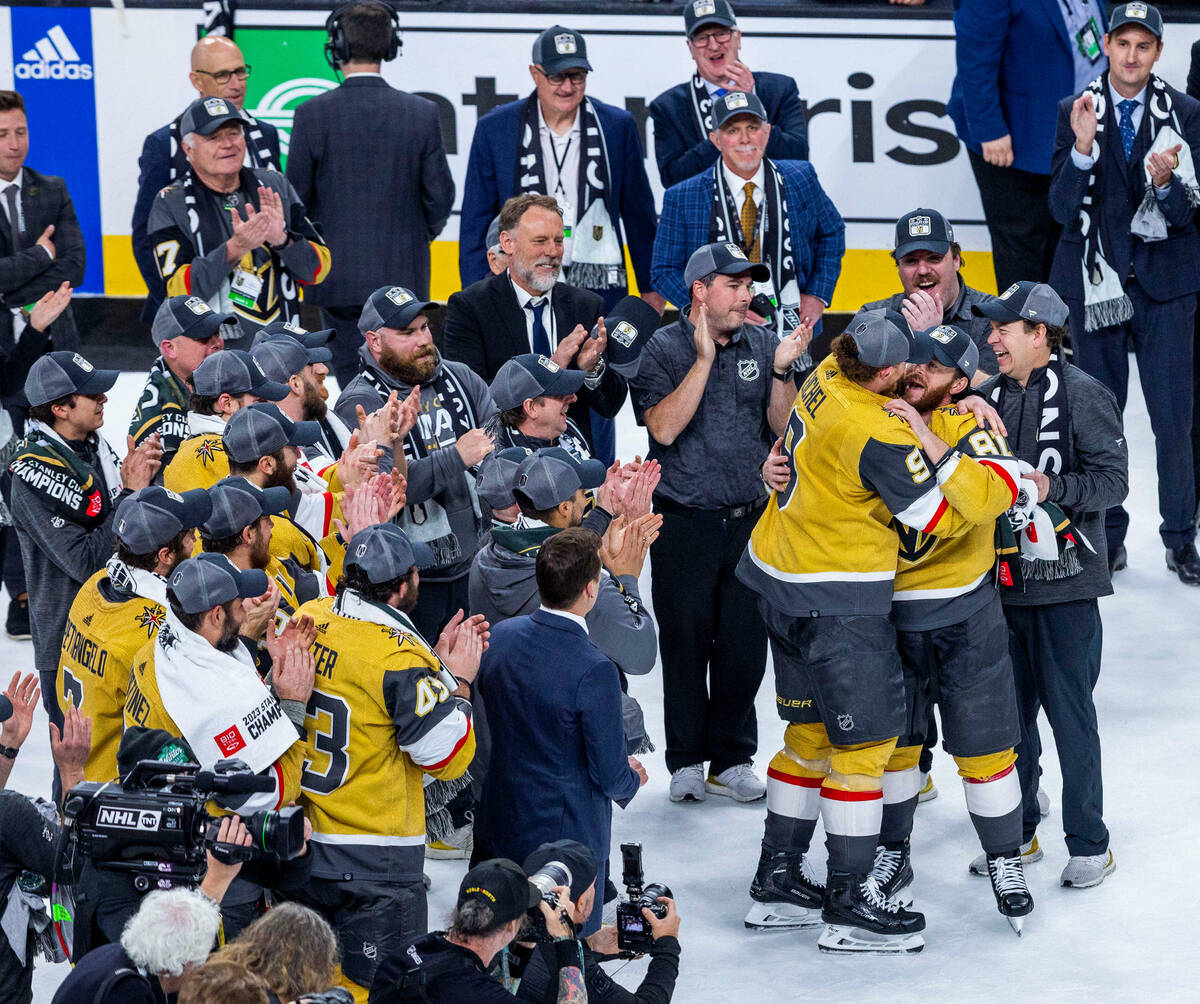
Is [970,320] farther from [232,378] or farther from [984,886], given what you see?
[232,378]

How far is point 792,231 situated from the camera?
7.58 m

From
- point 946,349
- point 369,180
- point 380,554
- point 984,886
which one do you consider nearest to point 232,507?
point 380,554

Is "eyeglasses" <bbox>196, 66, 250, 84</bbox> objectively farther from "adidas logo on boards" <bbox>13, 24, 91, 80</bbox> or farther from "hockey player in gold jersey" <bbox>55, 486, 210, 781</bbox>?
"hockey player in gold jersey" <bbox>55, 486, 210, 781</bbox>

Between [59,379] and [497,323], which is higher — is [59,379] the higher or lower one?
the lower one

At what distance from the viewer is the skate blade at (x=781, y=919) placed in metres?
5.71

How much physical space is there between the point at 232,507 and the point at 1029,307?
257cm

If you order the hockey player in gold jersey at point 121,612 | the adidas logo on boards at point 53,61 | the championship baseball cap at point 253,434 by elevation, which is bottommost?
the hockey player in gold jersey at point 121,612

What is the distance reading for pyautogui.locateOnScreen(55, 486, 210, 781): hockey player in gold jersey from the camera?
468cm

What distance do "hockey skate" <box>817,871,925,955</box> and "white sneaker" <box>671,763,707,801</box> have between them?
117cm

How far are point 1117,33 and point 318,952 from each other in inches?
236

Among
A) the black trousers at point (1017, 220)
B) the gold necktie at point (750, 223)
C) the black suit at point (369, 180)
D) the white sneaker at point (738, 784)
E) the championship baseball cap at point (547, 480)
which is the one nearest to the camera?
the championship baseball cap at point (547, 480)

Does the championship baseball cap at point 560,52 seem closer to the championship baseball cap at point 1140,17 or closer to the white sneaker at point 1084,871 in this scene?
the championship baseball cap at point 1140,17

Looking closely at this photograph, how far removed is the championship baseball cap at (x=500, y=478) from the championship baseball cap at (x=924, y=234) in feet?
6.75

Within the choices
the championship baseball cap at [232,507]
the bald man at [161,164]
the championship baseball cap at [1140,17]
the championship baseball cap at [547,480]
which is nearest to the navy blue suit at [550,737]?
the championship baseball cap at [547,480]
